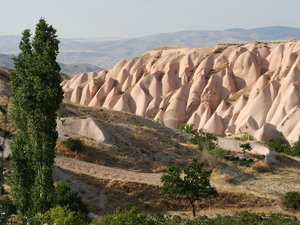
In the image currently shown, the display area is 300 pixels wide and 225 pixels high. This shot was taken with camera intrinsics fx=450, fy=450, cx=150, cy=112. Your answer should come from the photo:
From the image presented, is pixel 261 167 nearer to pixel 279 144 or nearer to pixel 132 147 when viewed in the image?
pixel 132 147

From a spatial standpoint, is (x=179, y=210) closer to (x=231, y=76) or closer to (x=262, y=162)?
(x=262, y=162)

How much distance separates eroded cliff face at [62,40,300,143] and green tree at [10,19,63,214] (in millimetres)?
52640

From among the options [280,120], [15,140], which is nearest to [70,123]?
[15,140]

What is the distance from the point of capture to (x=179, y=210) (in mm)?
38344

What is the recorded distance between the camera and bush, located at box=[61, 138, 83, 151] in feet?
146

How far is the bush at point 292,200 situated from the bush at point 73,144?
20.1 metres

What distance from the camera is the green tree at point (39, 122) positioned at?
84.0 feet

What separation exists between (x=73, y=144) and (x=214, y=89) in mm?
54296

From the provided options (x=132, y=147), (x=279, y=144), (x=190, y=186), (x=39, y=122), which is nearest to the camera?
(x=39, y=122)

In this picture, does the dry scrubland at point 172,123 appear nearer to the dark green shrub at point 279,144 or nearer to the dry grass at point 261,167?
the dry grass at point 261,167

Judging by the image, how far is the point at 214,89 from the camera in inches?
3703

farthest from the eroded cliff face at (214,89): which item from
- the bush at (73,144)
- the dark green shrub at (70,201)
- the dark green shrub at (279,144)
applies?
the dark green shrub at (70,201)

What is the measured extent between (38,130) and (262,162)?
1244 inches

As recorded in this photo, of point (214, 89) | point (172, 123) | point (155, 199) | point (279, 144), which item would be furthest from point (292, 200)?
point (214, 89)
